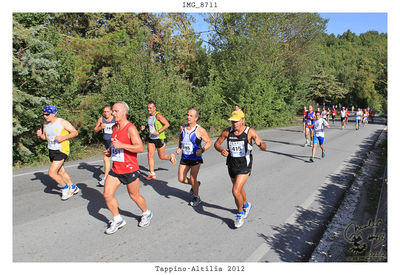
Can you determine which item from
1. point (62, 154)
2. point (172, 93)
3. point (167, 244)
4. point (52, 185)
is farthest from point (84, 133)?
point (167, 244)

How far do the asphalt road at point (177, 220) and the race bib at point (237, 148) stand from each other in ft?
3.98

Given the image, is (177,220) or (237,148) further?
(177,220)

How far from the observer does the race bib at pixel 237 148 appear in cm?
472

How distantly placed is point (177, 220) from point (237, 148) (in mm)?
1663

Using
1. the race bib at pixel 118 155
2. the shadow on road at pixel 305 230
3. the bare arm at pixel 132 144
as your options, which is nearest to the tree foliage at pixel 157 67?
the race bib at pixel 118 155

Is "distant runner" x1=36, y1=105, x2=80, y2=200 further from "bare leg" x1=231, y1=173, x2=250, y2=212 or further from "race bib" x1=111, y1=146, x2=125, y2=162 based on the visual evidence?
"bare leg" x1=231, y1=173, x2=250, y2=212

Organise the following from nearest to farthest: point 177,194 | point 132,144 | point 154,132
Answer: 1. point 132,144
2. point 177,194
3. point 154,132

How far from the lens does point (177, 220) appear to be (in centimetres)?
495

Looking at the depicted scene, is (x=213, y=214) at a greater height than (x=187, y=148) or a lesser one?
lesser

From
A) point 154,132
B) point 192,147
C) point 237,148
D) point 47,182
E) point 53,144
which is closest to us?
point 237,148

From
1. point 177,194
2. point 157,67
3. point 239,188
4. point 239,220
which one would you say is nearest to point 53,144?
point 177,194

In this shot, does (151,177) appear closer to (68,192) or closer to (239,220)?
(68,192)

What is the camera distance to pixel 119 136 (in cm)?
445

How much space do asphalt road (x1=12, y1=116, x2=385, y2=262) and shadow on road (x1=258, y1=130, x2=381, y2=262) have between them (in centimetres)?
1
